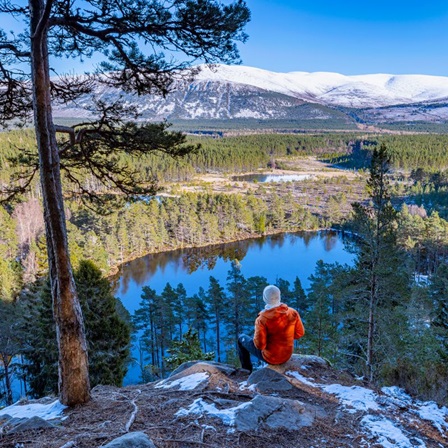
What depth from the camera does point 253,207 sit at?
189ft

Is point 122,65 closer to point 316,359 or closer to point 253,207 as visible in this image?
point 316,359

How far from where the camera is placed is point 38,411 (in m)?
3.81

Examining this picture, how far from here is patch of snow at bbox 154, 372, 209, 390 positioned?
401 cm

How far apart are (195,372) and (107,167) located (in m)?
2.79

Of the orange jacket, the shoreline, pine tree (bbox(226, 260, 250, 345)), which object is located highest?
the orange jacket

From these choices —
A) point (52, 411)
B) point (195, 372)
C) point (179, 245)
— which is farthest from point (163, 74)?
point (179, 245)

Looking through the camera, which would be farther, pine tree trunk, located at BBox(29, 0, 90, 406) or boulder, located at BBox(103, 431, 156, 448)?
pine tree trunk, located at BBox(29, 0, 90, 406)

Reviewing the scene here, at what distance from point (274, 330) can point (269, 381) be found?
57 centimetres

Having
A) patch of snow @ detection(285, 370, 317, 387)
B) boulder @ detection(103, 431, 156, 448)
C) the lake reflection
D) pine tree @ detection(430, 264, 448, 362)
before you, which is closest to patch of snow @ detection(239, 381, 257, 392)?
patch of snow @ detection(285, 370, 317, 387)

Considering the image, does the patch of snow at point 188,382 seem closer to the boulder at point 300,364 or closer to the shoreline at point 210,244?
the boulder at point 300,364

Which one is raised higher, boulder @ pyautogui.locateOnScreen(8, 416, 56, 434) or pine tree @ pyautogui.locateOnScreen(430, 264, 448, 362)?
boulder @ pyautogui.locateOnScreen(8, 416, 56, 434)

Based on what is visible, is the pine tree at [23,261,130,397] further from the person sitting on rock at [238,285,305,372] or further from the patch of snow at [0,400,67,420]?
the person sitting on rock at [238,285,305,372]

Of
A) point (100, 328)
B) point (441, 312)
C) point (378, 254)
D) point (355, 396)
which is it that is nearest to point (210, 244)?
point (441, 312)

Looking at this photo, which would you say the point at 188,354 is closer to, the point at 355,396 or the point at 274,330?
the point at 274,330
